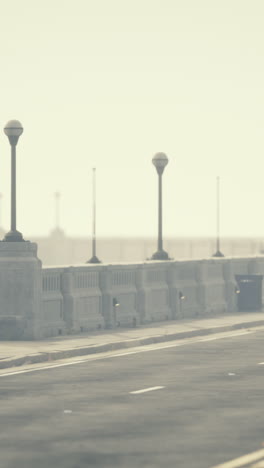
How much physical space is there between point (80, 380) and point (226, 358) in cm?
443

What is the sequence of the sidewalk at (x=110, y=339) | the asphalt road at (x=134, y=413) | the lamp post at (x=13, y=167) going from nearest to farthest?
the asphalt road at (x=134, y=413), the sidewalk at (x=110, y=339), the lamp post at (x=13, y=167)

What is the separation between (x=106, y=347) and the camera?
24828 mm

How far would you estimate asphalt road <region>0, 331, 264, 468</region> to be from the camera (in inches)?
497

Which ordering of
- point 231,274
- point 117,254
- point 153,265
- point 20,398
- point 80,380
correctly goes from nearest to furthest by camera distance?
point 20,398 < point 80,380 < point 153,265 < point 231,274 < point 117,254

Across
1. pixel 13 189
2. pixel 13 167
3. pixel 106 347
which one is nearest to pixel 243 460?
pixel 106 347

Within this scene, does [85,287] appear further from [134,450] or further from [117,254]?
[117,254]

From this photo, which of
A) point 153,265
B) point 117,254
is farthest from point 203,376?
point 117,254

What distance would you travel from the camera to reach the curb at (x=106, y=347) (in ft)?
72.6

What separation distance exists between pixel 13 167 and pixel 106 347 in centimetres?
447

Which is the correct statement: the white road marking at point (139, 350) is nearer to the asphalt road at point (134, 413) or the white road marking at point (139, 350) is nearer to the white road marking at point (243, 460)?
the asphalt road at point (134, 413)

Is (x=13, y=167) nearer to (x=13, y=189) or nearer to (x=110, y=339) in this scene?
(x=13, y=189)

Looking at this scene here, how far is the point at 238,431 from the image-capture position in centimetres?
1404

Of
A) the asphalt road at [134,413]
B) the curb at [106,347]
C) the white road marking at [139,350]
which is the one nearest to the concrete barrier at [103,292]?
the curb at [106,347]

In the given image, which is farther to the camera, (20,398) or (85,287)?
(85,287)
